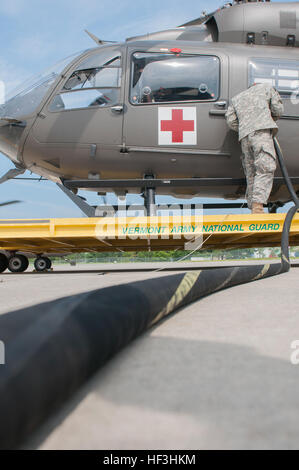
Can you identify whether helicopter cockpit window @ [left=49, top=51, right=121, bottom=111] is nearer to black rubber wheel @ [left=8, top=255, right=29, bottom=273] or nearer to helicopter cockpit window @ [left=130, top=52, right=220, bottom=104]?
helicopter cockpit window @ [left=130, top=52, right=220, bottom=104]

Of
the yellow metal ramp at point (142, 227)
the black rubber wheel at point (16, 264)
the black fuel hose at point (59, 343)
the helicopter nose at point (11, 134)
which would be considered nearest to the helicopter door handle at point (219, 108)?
the yellow metal ramp at point (142, 227)

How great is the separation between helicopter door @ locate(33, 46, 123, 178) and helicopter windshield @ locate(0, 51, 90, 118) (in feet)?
0.55

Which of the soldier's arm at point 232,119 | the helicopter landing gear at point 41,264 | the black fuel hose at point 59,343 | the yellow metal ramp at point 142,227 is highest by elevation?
the soldier's arm at point 232,119

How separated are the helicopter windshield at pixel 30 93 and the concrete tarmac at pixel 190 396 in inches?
145

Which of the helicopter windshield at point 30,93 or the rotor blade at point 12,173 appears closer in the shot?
the helicopter windshield at point 30,93

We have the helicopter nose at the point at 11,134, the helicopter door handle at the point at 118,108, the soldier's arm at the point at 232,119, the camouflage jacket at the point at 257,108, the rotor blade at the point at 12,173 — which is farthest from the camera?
the rotor blade at the point at 12,173

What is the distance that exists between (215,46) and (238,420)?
164 inches

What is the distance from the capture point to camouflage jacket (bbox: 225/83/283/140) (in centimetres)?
328

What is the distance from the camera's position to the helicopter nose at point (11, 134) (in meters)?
3.81

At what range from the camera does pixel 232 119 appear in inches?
135

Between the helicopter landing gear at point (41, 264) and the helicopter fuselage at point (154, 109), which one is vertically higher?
the helicopter fuselage at point (154, 109)

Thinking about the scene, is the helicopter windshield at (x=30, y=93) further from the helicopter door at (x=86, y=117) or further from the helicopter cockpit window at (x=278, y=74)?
the helicopter cockpit window at (x=278, y=74)

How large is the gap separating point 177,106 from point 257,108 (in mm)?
830

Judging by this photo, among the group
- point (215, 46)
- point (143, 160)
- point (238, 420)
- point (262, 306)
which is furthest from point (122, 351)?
point (215, 46)
